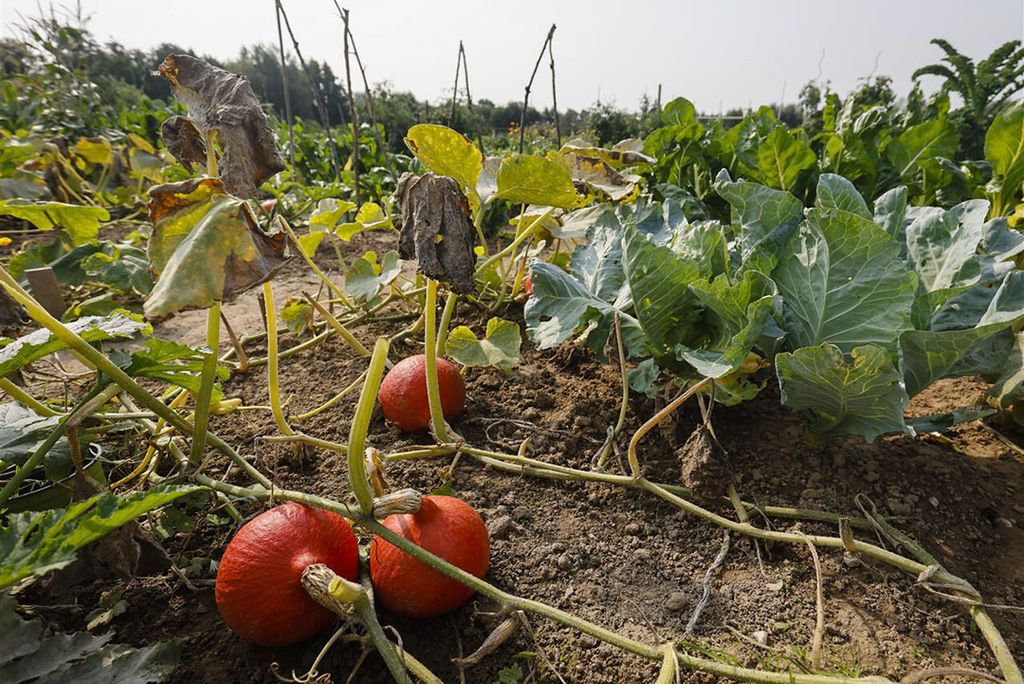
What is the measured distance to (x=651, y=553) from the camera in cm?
118

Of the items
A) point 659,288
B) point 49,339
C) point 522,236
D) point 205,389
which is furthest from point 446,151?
point 49,339

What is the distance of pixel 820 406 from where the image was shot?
1259mm

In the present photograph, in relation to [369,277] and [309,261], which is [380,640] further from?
[369,277]

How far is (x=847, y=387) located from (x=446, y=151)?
1.07 meters

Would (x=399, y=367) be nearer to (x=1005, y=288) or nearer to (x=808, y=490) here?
(x=808, y=490)

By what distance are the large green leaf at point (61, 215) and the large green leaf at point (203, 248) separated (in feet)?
3.82

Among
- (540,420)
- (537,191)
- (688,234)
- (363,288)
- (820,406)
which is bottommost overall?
(540,420)

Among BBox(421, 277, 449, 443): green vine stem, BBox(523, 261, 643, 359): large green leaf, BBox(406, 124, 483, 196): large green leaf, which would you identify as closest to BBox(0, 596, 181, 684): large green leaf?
BBox(421, 277, 449, 443): green vine stem

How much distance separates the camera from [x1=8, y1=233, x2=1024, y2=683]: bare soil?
949mm

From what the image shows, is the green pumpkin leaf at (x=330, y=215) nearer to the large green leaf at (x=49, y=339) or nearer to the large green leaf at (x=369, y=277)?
the large green leaf at (x=369, y=277)

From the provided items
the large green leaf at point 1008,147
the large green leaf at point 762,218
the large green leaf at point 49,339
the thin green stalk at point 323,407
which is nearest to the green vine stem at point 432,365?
the thin green stalk at point 323,407

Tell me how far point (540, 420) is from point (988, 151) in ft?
7.23

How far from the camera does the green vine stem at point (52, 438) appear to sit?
2.77ft

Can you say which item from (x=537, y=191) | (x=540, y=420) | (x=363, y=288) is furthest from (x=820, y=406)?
(x=363, y=288)
